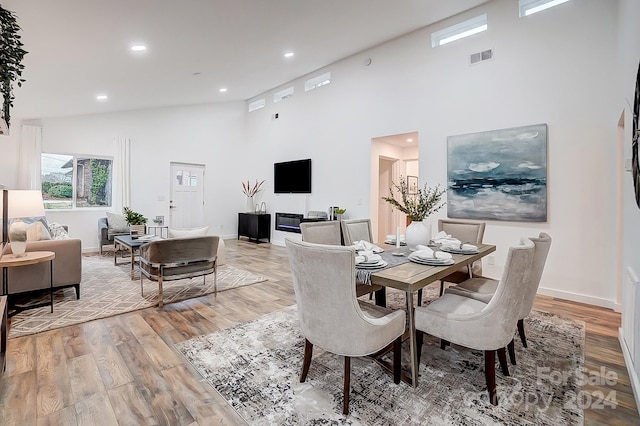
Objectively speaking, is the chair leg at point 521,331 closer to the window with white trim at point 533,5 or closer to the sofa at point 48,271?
the window with white trim at point 533,5

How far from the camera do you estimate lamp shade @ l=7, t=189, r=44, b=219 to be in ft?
9.59

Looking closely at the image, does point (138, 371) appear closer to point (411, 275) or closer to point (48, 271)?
point (411, 275)

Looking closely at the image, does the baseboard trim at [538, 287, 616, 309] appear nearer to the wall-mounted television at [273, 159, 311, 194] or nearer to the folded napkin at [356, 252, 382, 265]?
the folded napkin at [356, 252, 382, 265]

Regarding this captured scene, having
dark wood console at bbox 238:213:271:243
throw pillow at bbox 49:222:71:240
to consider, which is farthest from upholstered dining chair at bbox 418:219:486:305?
dark wood console at bbox 238:213:271:243

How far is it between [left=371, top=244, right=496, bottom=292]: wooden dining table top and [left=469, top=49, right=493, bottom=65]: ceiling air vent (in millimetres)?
3577

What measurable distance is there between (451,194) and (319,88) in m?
3.92

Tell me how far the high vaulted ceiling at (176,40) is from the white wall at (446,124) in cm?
58

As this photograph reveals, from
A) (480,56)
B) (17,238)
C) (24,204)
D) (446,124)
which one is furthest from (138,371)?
(480,56)

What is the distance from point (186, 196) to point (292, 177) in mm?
3092

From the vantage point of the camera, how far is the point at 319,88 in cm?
689

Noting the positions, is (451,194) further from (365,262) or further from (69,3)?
(69,3)

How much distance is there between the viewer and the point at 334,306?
5.44 feet

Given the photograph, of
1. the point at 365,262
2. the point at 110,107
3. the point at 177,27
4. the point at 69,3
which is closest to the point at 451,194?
the point at 365,262

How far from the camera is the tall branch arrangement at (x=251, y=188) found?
28.4ft
